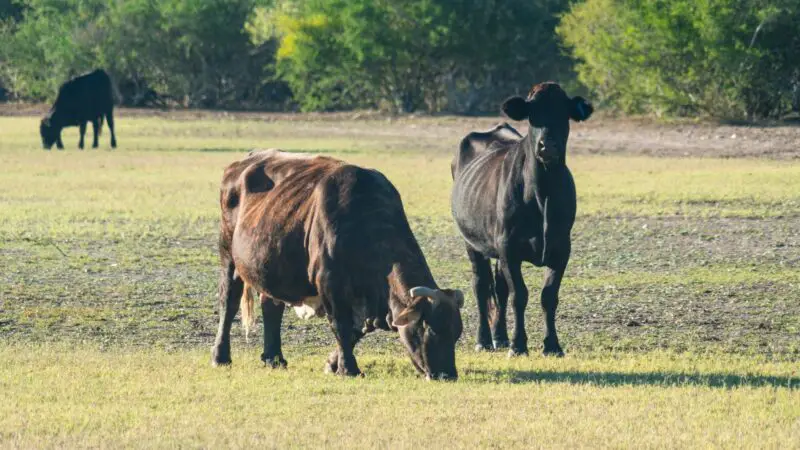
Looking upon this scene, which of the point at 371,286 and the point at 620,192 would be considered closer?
the point at 371,286

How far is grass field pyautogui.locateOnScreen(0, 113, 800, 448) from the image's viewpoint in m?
8.50

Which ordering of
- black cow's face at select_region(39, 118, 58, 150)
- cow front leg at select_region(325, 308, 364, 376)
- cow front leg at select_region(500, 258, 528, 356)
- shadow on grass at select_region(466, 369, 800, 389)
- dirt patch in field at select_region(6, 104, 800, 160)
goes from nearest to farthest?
shadow on grass at select_region(466, 369, 800, 389) < cow front leg at select_region(325, 308, 364, 376) < cow front leg at select_region(500, 258, 528, 356) < dirt patch in field at select_region(6, 104, 800, 160) < black cow's face at select_region(39, 118, 58, 150)

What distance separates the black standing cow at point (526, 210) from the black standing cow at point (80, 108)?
27.5 meters

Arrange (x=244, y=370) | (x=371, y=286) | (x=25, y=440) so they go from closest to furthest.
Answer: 1. (x=25, y=440)
2. (x=371, y=286)
3. (x=244, y=370)

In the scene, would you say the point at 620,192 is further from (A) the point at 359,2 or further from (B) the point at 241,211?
(A) the point at 359,2

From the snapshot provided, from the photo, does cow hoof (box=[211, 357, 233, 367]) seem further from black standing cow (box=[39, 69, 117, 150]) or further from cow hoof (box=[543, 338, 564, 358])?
black standing cow (box=[39, 69, 117, 150])

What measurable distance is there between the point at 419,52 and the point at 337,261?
46.4 meters

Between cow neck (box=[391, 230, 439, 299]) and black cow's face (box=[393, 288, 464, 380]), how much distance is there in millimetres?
179

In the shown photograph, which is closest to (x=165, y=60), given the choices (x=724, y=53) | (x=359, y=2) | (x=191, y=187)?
(x=359, y=2)

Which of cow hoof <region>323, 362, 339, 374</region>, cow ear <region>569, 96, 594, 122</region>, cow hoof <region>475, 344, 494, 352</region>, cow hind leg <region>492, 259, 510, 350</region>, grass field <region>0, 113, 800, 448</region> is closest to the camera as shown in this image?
grass field <region>0, 113, 800, 448</region>

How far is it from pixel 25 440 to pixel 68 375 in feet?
7.02

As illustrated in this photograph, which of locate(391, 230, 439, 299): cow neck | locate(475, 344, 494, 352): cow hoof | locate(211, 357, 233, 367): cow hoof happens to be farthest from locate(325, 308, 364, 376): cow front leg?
locate(475, 344, 494, 352): cow hoof

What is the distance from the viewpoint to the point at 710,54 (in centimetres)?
4384

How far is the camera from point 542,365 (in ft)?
35.3
